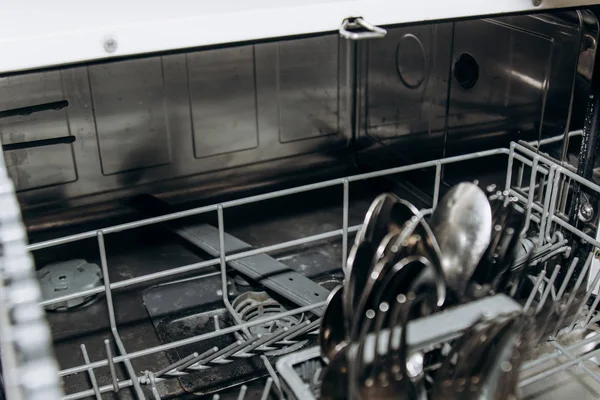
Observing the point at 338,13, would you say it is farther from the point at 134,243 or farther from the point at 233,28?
the point at 134,243

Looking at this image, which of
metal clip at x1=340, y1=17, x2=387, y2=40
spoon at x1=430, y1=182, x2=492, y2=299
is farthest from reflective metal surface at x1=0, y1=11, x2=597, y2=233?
metal clip at x1=340, y1=17, x2=387, y2=40

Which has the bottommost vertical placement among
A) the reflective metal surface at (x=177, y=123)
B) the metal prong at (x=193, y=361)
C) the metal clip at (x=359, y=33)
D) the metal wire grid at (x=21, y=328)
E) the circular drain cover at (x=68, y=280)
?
the circular drain cover at (x=68, y=280)

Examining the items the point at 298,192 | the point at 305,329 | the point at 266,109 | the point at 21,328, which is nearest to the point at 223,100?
the point at 266,109

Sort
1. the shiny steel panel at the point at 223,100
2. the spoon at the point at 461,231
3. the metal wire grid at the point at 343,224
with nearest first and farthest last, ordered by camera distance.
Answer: the spoon at the point at 461,231 → the metal wire grid at the point at 343,224 → the shiny steel panel at the point at 223,100

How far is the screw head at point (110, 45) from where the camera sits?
0.65 m

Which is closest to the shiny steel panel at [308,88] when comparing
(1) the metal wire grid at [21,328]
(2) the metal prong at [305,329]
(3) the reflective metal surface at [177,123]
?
(3) the reflective metal surface at [177,123]

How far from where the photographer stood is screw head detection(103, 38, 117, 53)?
2.13ft

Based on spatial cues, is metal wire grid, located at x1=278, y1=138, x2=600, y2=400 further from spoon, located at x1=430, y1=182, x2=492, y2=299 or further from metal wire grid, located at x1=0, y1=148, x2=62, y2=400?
metal wire grid, located at x1=0, y1=148, x2=62, y2=400

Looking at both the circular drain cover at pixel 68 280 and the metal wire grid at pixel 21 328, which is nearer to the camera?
the metal wire grid at pixel 21 328

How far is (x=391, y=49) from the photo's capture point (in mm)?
1398

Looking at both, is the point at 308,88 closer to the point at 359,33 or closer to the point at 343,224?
Answer: the point at 343,224

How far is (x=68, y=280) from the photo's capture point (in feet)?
3.94

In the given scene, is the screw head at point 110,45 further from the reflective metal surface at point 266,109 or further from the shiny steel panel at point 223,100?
the shiny steel panel at point 223,100

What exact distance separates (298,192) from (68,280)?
42 centimetres
